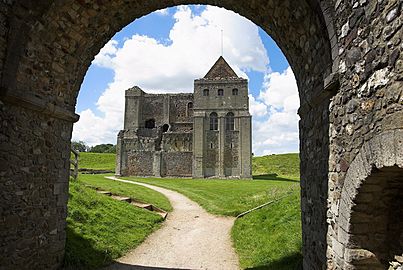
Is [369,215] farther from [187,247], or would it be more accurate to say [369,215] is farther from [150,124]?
[150,124]

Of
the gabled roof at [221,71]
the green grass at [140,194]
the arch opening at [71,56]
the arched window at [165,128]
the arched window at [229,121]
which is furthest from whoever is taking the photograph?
the arched window at [165,128]

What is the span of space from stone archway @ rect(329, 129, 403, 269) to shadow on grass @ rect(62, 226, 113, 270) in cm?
586

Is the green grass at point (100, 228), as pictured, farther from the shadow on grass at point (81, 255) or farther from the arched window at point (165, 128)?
the arched window at point (165, 128)

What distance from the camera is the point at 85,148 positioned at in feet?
322

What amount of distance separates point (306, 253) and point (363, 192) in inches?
109

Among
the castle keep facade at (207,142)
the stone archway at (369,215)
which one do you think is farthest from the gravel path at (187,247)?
the castle keep facade at (207,142)

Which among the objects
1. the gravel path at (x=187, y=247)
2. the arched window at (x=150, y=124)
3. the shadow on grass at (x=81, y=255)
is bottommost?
the gravel path at (x=187, y=247)

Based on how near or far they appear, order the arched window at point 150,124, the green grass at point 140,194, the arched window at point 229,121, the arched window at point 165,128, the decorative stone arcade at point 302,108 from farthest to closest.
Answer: the arched window at point 150,124 < the arched window at point 165,128 < the arched window at point 229,121 < the green grass at point 140,194 < the decorative stone arcade at point 302,108

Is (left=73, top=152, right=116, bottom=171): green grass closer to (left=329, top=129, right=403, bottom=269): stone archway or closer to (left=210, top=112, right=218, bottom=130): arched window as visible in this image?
(left=210, top=112, right=218, bottom=130): arched window

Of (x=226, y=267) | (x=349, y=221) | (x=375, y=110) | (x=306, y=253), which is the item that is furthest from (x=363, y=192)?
(x=226, y=267)

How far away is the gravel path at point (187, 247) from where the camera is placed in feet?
26.4

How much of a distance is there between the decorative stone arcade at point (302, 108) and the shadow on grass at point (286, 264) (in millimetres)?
1328

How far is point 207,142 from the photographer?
45.7 m

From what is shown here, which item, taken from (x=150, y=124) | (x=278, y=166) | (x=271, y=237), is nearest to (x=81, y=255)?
(x=271, y=237)
